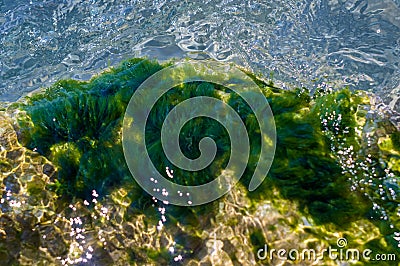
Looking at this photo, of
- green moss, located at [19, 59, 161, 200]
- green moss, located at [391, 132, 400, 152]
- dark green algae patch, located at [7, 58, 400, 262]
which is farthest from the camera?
green moss, located at [19, 59, 161, 200]

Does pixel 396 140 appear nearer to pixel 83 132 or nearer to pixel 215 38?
pixel 83 132

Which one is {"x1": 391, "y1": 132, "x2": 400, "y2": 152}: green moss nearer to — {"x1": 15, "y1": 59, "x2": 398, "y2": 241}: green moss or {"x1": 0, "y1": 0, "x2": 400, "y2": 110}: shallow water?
{"x1": 15, "y1": 59, "x2": 398, "y2": 241}: green moss

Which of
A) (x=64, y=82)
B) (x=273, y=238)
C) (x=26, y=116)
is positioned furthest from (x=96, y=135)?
(x=273, y=238)

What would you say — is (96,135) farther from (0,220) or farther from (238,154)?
(238,154)

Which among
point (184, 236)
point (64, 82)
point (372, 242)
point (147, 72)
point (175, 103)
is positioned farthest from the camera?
point (64, 82)

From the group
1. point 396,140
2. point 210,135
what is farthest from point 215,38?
point 396,140

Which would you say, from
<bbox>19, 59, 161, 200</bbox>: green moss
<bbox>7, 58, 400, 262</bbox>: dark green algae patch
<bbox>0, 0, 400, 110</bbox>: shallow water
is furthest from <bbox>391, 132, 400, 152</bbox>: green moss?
<bbox>19, 59, 161, 200</bbox>: green moss
